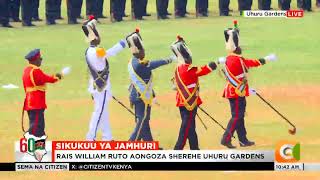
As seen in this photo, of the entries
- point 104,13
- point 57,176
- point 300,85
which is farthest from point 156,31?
point 57,176

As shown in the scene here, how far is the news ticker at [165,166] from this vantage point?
1780 centimetres

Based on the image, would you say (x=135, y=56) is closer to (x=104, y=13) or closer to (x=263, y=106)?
(x=263, y=106)

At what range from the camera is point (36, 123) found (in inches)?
760

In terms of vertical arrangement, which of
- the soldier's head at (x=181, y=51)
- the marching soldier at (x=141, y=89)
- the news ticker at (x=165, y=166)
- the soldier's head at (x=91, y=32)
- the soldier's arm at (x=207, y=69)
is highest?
the soldier's head at (x=91, y=32)

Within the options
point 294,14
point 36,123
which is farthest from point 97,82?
point 294,14

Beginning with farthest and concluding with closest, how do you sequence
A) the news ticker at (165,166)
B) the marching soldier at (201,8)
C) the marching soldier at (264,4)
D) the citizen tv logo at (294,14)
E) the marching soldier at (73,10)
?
1. the marching soldier at (264,4)
2. the marching soldier at (201,8)
3. the marching soldier at (73,10)
4. the citizen tv logo at (294,14)
5. the news ticker at (165,166)

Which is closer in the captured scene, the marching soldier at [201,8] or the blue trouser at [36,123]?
the blue trouser at [36,123]

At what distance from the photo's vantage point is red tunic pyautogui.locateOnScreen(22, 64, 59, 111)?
19.1 metres

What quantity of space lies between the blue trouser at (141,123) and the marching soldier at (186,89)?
2.22 ft

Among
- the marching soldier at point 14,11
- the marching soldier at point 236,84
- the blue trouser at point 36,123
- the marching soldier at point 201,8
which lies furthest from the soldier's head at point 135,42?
the marching soldier at point 14,11

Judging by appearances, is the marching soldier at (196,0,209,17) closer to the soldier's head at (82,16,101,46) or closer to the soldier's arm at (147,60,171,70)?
the soldier's arm at (147,60,171,70)

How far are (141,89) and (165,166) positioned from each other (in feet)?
7.80

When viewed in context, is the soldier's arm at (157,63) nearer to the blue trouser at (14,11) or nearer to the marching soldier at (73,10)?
the marching soldier at (73,10)

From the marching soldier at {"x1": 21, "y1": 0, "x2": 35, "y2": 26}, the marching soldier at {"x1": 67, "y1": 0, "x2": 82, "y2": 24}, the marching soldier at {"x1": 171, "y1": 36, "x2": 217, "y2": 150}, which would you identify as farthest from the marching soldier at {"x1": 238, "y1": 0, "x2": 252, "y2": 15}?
the marching soldier at {"x1": 171, "y1": 36, "x2": 217, "y2": 150}
